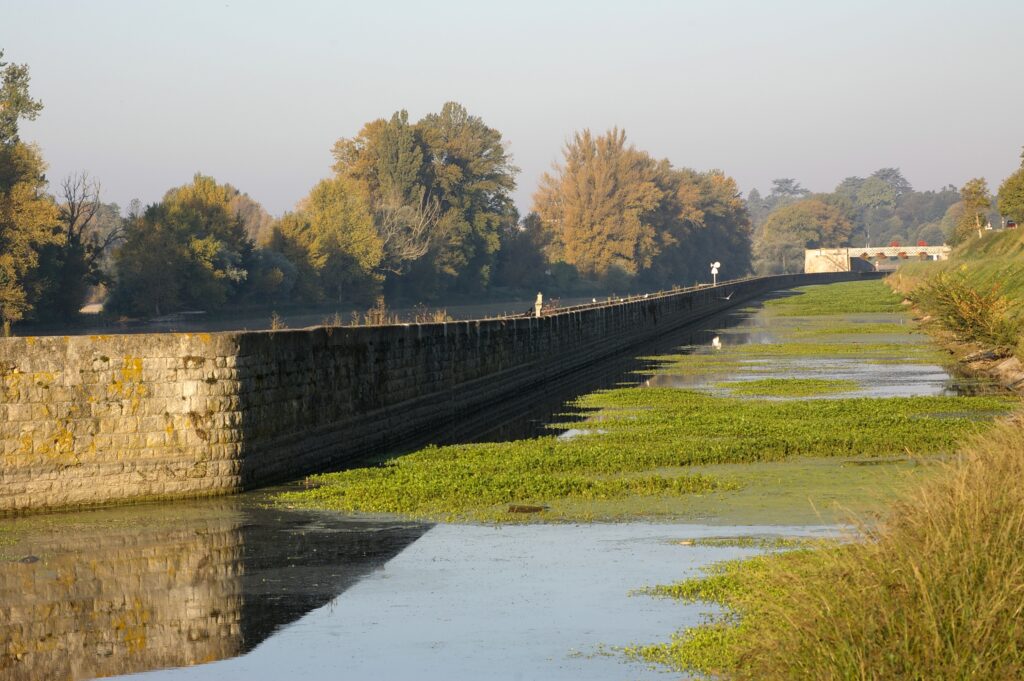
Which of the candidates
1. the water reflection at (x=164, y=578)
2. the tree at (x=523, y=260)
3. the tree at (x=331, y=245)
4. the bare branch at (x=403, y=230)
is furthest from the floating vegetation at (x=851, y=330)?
the tree at (x=523, y=260)

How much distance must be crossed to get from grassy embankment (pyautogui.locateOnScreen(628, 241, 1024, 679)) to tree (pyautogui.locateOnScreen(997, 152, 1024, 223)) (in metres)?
110

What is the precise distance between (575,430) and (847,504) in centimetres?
1047

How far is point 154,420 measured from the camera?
18359 mm

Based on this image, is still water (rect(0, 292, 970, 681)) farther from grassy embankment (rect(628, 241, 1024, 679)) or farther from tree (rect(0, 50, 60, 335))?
tree (rect(0, 50, 60, 335))

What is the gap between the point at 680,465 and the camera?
2038cm

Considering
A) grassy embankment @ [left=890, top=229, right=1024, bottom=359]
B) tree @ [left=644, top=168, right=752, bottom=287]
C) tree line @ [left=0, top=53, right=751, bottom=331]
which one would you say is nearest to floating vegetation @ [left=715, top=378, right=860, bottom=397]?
grassy embankment @ [left=890, top=229, right=1024, bottom=359]

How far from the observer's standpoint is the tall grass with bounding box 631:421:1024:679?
23.5 feet

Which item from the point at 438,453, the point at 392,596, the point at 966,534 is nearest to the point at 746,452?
the point at 438,453

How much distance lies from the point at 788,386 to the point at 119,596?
74.9ft

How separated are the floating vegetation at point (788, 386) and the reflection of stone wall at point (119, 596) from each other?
17257 mm

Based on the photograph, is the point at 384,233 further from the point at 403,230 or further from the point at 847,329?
the point at 847,329

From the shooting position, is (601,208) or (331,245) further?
(601,208)

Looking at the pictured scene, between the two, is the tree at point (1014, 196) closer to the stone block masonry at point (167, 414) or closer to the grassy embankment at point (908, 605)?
the stone block masonry at point (167, 414)

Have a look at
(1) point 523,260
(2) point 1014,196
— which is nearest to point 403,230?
(1) point 523,260
